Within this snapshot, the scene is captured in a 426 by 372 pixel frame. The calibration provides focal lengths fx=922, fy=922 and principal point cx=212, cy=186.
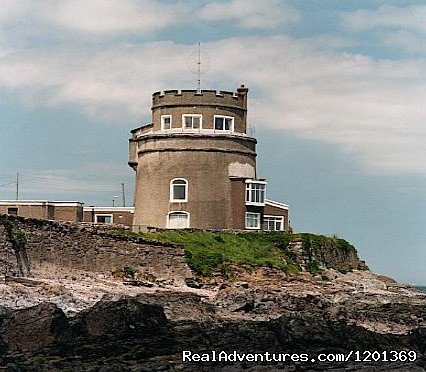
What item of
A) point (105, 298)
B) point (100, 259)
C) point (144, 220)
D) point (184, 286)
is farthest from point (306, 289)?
point (144, 220)

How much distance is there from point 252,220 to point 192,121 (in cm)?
503

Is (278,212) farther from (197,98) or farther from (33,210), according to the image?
(33,210)

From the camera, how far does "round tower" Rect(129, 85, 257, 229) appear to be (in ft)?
128

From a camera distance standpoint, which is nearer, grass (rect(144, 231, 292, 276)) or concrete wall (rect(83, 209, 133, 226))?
grass (rect(144, 231, 292, 276))

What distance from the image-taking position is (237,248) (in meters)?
34.5

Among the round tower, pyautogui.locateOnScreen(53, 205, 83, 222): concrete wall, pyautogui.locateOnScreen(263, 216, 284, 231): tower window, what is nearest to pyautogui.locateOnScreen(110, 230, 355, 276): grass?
the round tower

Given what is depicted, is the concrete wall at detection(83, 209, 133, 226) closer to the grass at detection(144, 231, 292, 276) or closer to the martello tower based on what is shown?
the martello tower

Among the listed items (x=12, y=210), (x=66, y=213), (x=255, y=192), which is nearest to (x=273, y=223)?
(x=255, y=192)

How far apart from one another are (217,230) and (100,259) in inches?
360

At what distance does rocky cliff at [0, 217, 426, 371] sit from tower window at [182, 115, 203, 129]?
844cm

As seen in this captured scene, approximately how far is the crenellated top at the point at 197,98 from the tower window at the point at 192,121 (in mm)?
553

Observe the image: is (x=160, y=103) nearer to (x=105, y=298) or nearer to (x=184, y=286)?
(x=184, y=286)

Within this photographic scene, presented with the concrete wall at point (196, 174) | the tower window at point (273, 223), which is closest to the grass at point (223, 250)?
the concrete wall at point (196, 174)

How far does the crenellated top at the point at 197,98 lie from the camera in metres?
39.4
